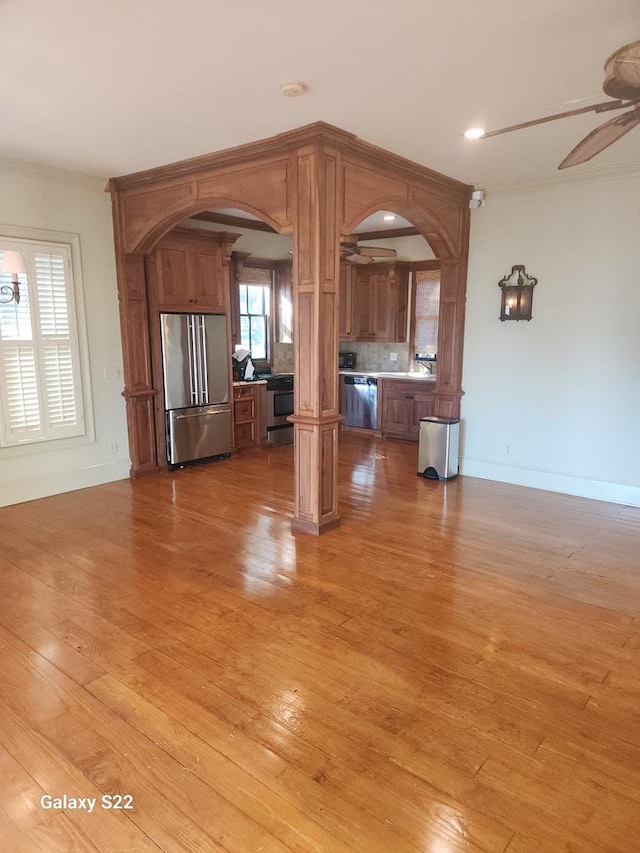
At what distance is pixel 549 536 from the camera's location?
4277mm

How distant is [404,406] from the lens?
25.3ft

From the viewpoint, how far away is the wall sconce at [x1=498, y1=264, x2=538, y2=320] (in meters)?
5.43

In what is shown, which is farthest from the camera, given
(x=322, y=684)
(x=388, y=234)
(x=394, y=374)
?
(x=394, y=374)

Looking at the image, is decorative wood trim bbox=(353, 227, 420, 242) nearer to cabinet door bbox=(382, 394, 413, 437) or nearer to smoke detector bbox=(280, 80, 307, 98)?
cabinet door bbox=(382, 394, 413, 437)

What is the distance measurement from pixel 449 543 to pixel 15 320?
4.11m

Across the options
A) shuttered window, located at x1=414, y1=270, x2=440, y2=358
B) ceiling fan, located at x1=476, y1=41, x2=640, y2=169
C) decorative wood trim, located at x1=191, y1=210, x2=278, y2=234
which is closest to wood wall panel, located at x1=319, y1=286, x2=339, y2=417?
ceiling fan, located at x1=476, y1=41, x2=640, y2=169

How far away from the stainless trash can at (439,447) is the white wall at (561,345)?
35cm

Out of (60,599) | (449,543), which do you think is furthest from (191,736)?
(449,543)

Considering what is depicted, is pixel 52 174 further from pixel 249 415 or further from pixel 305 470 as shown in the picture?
pixel 305 470

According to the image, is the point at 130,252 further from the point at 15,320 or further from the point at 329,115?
the point at 329,115

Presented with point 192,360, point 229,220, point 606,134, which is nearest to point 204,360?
point 192,360

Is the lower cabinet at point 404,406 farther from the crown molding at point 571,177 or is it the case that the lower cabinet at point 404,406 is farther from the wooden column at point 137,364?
the wooden column at point 137,364

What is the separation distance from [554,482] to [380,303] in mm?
3930

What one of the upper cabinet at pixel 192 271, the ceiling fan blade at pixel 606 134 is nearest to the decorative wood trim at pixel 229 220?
the upper cabinet at pixel 192 271
